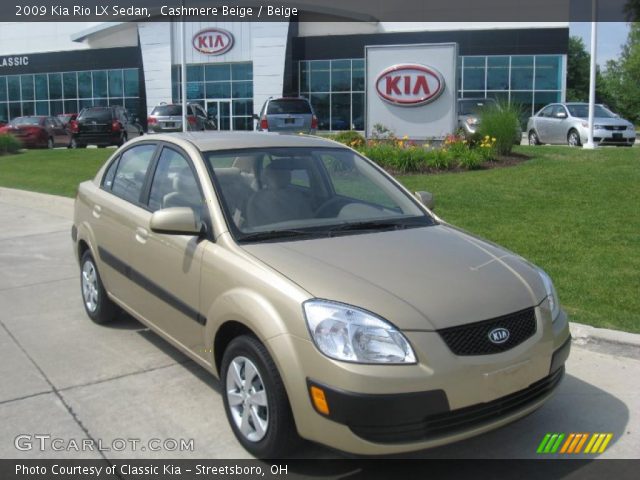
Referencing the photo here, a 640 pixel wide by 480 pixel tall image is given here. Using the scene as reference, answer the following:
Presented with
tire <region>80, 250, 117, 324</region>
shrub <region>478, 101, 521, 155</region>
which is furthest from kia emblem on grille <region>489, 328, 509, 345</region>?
shrub <region>478, 101, 521, 155</region>

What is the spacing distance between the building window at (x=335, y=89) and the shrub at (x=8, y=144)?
19.6 m

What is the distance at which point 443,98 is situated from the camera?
53.7 feet

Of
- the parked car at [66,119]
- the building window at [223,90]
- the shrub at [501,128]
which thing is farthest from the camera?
the building window at [223,90]

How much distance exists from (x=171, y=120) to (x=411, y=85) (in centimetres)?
1152

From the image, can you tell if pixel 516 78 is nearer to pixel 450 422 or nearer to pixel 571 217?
pixel 571 217

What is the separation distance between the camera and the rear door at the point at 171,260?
409cm

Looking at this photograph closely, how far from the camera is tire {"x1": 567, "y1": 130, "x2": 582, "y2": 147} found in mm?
19378

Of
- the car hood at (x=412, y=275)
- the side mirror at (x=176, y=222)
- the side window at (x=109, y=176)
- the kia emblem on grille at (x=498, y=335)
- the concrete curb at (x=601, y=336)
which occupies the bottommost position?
the concrete curb at (x=601, y=336)

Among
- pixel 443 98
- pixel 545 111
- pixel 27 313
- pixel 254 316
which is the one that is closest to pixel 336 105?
pixel 545 111

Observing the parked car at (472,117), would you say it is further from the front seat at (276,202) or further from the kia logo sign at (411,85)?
the front seat at (276,202)

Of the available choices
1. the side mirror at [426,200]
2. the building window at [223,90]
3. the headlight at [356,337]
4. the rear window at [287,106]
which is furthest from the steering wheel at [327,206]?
the building window at [223,90]

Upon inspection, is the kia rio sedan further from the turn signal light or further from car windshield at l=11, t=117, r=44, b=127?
car windshield at l=11, t=117, r=44, b=127

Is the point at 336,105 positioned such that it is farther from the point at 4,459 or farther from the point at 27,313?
the point at 4,459

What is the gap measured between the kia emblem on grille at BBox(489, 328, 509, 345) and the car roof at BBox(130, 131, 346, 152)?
208 cm
